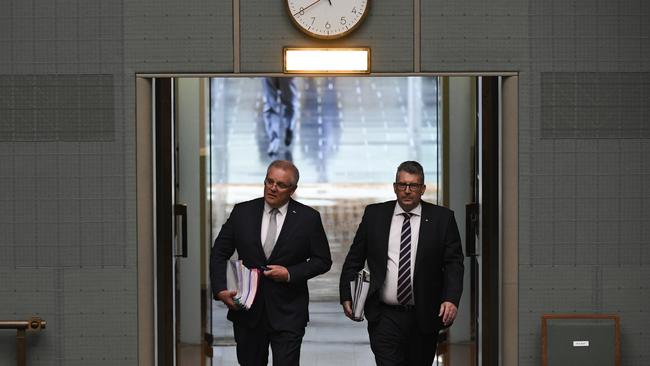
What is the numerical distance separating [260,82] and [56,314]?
54.0ft

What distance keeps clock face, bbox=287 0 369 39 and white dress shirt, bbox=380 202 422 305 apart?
3.18ft

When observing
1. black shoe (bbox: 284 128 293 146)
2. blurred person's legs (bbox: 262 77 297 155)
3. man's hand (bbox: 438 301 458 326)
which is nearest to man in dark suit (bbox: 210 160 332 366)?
man's hand (bbox: 438 301 458 326)

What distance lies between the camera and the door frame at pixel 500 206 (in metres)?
6.29

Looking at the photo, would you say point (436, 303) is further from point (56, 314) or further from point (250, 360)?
point (56, 314)

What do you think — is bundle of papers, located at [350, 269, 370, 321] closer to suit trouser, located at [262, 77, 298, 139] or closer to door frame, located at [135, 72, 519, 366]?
door frame, located at [135, 72, 519, 366]

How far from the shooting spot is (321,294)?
13891 mm

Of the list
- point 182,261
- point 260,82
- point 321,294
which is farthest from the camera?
point 260,82

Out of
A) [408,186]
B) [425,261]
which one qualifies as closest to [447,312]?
[425,261]

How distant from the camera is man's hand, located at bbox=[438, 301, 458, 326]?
5949mm

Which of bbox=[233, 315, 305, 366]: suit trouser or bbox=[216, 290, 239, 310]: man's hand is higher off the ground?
bbox=[216, 290, 239, 310]: man's hand

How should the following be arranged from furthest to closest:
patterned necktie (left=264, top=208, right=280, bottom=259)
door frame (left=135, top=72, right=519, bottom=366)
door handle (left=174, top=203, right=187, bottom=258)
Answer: door handle (left=174, top=203, right=187, bottom=258), door frame (left=135, top=72, right=519, bottom=366), patterned necktie (left=264, top=208, right=280, bottom=259)

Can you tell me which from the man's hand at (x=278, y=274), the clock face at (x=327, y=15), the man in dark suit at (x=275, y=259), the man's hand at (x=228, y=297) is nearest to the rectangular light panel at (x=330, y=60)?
the clock face at (x=327, y=15)

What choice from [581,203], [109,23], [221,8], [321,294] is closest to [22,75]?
[109,23]

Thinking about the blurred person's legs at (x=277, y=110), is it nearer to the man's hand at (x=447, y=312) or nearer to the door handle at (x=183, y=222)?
the door handle at (x=183, y=222)
